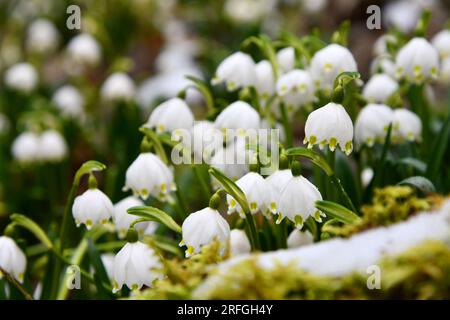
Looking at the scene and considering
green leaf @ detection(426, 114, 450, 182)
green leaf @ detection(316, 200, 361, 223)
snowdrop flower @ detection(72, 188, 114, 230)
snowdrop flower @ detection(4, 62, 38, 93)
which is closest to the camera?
green leaf @ detection(316, 200, 361, 223)

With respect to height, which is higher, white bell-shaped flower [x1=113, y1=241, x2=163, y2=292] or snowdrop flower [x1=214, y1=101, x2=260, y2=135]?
snowdrop flower [x1=214, y1=101, x2=260, y2=135]

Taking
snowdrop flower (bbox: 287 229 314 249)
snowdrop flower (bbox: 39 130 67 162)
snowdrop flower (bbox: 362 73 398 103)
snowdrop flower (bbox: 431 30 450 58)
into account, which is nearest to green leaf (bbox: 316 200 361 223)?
snowdrop flower (bbox: 287 229 314 249)

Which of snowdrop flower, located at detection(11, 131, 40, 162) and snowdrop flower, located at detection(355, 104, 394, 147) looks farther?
snowdrop flower, located at detection(11, 131, 40, 162)

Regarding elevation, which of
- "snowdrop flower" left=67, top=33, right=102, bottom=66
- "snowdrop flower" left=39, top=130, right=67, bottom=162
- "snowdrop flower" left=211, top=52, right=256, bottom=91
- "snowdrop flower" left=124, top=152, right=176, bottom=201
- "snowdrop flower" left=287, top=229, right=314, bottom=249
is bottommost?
"snowdrop flower" left=287, top=229, right=314, bottom=249

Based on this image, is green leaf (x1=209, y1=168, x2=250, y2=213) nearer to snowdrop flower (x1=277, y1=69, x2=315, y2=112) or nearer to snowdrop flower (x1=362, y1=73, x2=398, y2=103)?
snowdrop flower (x1=277, y1=69, x2=315, y2=112)

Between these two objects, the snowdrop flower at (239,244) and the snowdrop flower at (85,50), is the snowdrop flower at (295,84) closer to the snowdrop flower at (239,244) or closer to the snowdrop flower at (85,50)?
the snowdrop flower at (239,244)
